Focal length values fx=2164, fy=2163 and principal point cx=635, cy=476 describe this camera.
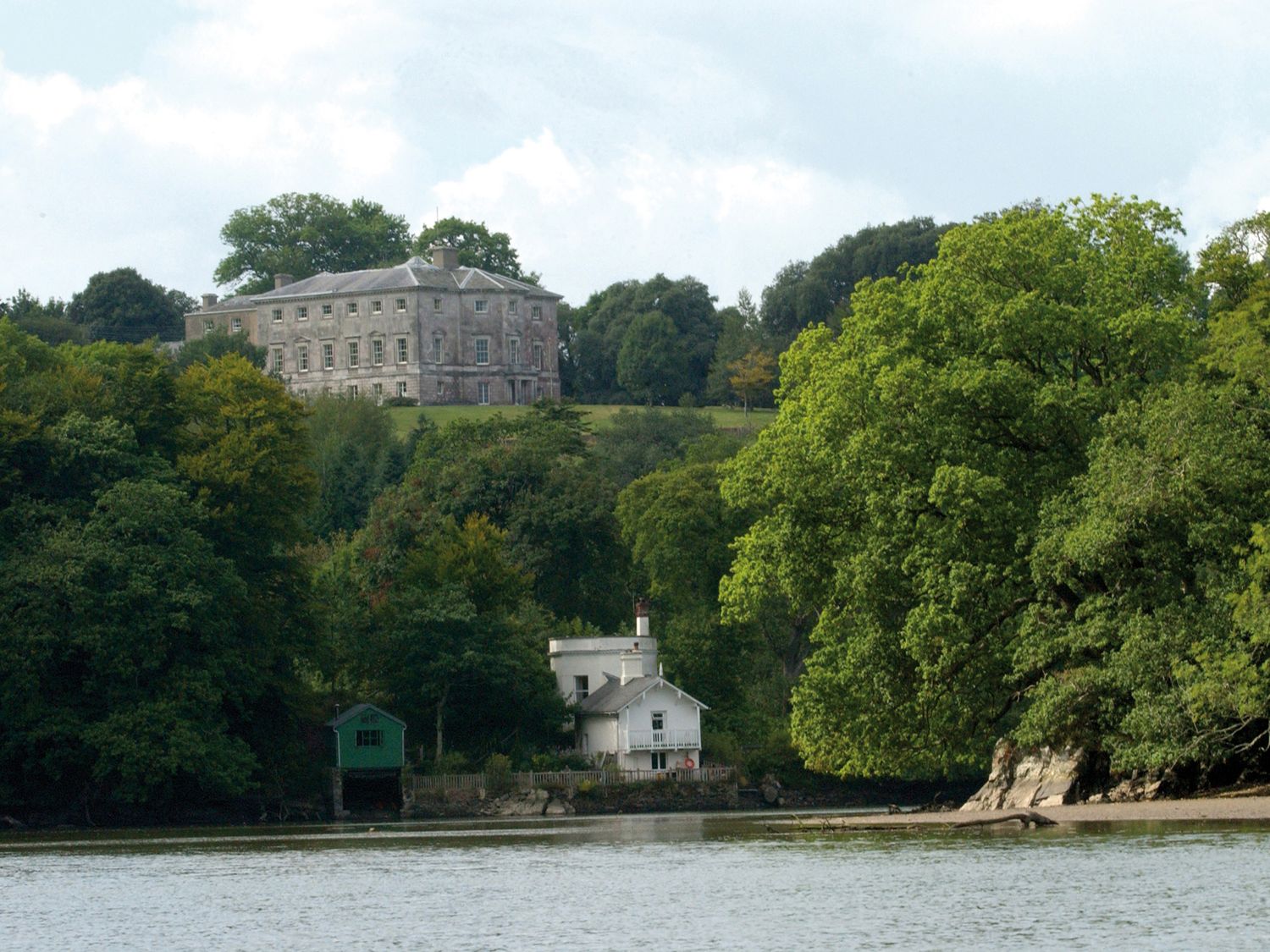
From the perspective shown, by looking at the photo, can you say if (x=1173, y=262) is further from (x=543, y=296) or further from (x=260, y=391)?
(x=543, y=296)

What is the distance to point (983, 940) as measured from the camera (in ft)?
84.7

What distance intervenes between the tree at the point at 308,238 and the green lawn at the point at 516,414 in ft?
118

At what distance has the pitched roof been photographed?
80875 millimetres

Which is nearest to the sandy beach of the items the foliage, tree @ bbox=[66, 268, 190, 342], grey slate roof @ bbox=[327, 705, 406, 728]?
grey slate roof @ bbox=[327, 705, 406, 728]

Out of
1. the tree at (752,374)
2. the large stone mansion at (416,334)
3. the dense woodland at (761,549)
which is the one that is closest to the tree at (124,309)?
the large stone mansion at (416,334)

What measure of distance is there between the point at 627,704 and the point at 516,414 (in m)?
64.8

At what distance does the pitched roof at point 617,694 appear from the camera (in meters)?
80.9

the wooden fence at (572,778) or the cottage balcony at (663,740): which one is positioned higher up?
the cottage balcony at (663,740)

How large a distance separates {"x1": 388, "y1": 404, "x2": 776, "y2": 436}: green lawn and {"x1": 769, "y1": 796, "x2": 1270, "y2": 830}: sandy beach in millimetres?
86270

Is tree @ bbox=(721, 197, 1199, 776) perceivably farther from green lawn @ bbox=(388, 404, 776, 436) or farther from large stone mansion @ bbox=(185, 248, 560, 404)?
large stone mansion @ bbox=(185, 248, 560, 404)

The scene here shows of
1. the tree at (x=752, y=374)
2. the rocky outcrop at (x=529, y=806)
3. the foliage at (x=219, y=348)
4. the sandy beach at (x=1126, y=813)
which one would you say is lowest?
the sandy beach at (x=1126, y=813)

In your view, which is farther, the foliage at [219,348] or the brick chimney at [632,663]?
the foliage at [219,348]

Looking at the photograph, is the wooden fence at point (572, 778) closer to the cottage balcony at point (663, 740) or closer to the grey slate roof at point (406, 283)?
the cottage balcony at point (663, 740)

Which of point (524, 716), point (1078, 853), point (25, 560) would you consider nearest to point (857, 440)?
point (1078, 853)
